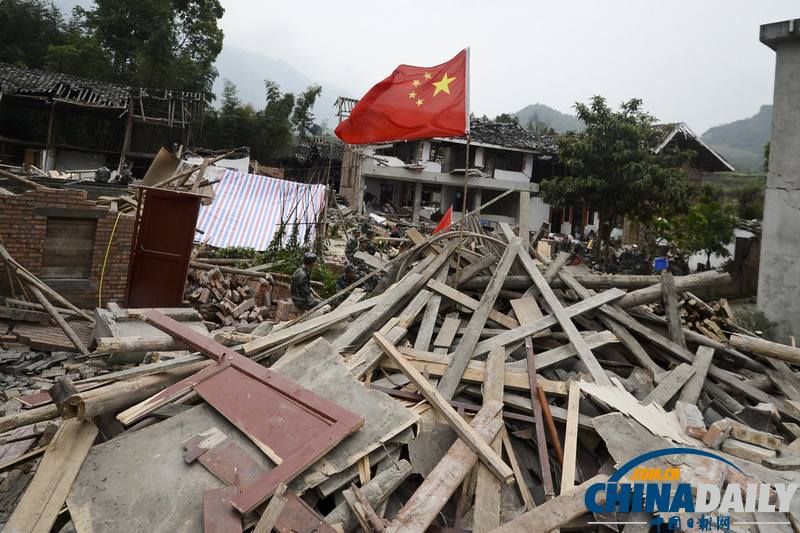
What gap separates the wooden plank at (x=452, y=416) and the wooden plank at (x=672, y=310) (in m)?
2.99

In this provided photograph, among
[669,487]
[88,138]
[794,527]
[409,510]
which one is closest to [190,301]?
[409,510]

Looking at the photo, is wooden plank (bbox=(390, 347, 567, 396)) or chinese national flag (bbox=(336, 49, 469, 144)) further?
chinese national flag (bbox=(336, 49, 469, 144))

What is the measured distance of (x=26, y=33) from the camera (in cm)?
3192

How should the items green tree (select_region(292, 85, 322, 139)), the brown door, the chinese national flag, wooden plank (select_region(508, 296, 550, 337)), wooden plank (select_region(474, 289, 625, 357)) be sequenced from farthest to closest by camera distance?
1. green tree (select_region(292, 85, 322, 139))
2. the brown door
3. the chinese national flag
4. wooden plank (select_region(508, 296, 550, 337))
5. wooden plank (select_region(474, 289, 625, 357))

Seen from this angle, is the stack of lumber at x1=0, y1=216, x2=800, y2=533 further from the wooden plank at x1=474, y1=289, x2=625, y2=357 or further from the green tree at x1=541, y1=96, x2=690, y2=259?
the green tree at x1=541, y1=96, x2=690, y2=259

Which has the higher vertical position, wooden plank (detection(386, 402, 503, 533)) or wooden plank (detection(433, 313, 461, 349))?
wooden plank (detection(433, 313, 461, 349))

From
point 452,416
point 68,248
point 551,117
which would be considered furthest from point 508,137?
point 551,117

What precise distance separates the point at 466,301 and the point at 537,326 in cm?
89

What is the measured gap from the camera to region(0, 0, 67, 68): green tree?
30.8 m

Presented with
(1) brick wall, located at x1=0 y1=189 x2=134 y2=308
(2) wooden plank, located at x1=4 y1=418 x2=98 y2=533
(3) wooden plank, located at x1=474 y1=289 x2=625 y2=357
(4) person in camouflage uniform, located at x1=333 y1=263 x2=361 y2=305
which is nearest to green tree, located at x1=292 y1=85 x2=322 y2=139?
(1) brick wall, located at x1=0 y1=189 x2=134 y2=308

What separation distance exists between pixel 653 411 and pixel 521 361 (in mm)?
1173

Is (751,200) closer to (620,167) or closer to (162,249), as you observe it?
(620,167)

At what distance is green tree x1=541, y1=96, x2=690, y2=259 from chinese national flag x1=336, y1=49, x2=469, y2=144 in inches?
564

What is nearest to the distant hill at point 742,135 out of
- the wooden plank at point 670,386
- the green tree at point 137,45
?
the green tree at point 137,45
